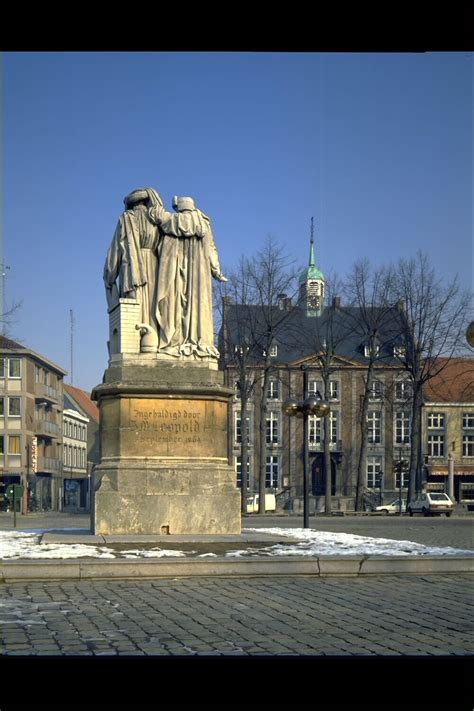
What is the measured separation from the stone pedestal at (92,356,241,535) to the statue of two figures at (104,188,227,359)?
0.49m

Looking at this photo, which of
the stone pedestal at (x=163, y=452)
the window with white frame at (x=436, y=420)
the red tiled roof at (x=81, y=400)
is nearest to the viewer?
the stone pedestal at (x=163, y=452)

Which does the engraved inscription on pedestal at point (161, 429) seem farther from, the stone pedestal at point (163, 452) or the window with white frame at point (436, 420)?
the window with white frame at point (436, 420)

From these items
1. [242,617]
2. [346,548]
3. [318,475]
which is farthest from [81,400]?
[242,617]

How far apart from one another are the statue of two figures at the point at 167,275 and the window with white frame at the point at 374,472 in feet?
239

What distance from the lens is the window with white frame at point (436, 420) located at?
8931 centimetres

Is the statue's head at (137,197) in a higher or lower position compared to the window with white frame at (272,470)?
higher

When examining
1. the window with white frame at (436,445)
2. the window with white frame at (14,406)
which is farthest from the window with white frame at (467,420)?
the window with white frame at (14,406)

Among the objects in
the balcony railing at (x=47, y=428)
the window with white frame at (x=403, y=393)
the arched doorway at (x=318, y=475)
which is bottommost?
the arched doorway at (x=318, y=475)

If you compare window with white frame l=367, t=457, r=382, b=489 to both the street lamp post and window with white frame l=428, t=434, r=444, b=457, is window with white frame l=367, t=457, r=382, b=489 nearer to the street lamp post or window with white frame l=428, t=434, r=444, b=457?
window with white frame l=428, t=434, r=444, b=457

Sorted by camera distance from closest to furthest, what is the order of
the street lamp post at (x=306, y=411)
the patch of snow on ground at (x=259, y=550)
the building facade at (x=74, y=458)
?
the patch of snow on ground at (x=259, y=550)
the street lamp post at (x=306, y=411)
the building facade at (x=74, y=458)

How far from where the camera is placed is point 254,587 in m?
12.6

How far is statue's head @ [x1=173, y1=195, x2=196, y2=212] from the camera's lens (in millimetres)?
18750
